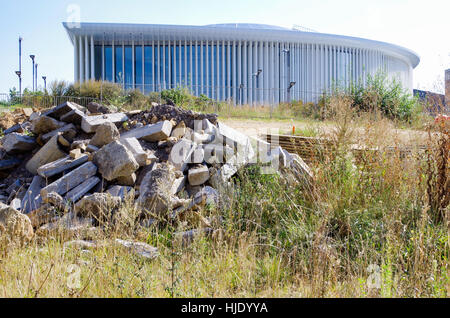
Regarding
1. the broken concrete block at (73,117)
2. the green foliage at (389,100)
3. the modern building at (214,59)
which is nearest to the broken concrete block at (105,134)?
the broken concrete block at (73,117)

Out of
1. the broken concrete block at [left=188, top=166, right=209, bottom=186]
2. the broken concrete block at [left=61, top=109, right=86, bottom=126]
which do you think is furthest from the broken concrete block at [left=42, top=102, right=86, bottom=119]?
the broken concrete block at [left=188, top=166, right=209, bottom=186]

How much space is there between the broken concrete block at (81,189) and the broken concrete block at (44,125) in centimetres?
219

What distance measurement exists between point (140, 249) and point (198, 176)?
1862 mm

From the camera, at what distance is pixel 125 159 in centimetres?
525

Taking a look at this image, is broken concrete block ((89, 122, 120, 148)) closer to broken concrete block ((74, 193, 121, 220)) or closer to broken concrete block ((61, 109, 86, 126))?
broken concrete block ((61, 109, 86, 126))

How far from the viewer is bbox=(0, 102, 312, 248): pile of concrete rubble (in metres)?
4.81

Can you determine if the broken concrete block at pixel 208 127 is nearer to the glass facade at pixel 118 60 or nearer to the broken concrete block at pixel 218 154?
the broken concrete block at pixel 218 154

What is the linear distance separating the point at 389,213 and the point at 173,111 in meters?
4.45

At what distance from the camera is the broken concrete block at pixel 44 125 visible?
6941mm

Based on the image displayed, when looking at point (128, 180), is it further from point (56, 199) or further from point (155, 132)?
point (155, 132)

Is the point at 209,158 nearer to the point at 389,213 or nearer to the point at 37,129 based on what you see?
the point at 389,213

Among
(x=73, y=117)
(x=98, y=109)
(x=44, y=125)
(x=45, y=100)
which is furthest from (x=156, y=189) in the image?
(x=45, y=100)

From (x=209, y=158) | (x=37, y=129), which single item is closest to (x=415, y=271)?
(x=209, y=158)
